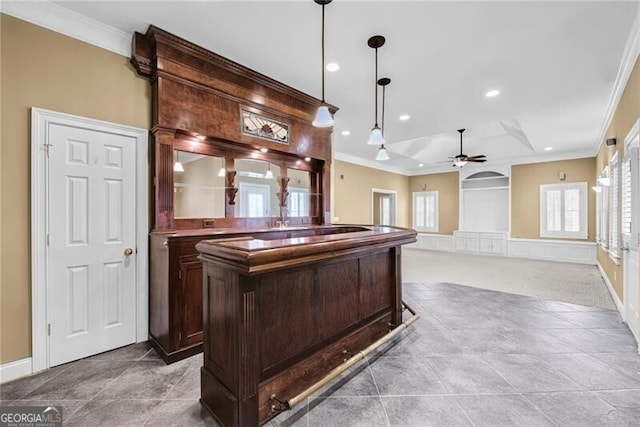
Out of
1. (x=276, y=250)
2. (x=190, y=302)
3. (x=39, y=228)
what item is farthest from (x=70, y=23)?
(x=276, y=250)

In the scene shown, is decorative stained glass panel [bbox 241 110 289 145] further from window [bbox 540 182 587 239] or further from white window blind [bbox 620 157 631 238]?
window [bbox 540 182 587 239]

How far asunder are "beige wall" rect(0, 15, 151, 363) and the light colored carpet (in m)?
5.08

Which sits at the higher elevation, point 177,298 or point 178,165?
point 178,165

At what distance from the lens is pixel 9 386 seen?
2021 mm

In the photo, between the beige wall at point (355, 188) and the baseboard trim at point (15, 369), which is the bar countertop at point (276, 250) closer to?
the baseboard trim at point (15, 369)

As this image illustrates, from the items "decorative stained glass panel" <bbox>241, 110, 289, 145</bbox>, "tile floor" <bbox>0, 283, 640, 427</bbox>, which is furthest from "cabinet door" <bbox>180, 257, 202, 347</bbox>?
"decorative stained glass panel" <bbox>241, 110, 289, 145</bbox>

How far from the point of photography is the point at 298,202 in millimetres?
4391

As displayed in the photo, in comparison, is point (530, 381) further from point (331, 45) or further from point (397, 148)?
point (397, 148)

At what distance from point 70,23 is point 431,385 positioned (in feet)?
13.6

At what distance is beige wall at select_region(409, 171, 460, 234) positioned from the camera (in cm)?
939

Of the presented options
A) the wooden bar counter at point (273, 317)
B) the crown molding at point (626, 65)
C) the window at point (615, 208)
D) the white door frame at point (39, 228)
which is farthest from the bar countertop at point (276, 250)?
the window at point (615, 208)

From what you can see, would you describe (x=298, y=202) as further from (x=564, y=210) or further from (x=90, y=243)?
(x=564, y=210)

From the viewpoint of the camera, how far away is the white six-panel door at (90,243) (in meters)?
2.30

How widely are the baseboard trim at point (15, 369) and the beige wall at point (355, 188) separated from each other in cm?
575
